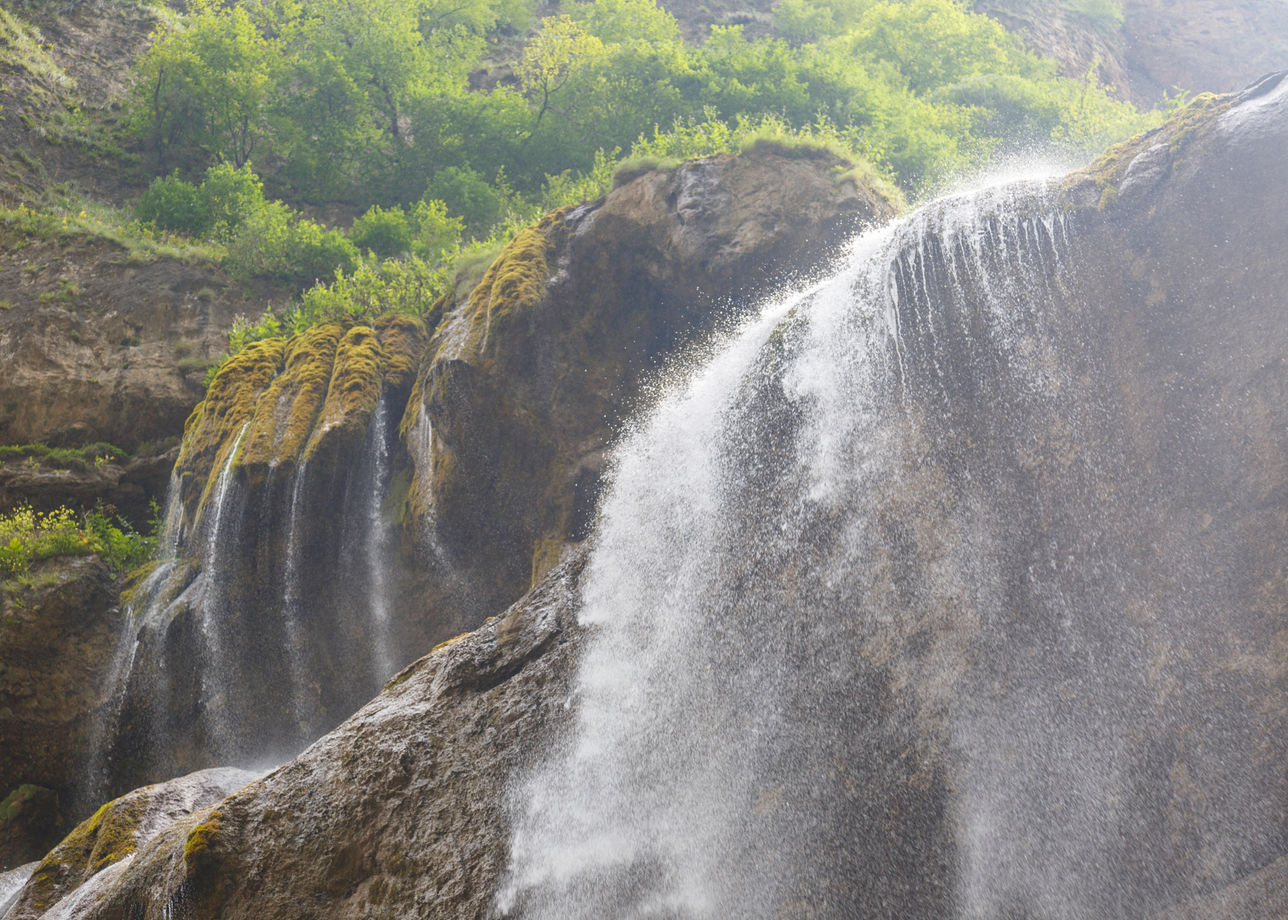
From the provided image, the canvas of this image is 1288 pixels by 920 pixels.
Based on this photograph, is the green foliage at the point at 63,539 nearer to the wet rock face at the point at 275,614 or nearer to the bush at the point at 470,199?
the wet rock face at the point at 275,614

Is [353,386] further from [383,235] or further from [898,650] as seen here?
[383,235]

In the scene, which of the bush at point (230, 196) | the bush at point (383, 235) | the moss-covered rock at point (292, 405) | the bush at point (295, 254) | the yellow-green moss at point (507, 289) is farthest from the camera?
the bush at point (230, 196)

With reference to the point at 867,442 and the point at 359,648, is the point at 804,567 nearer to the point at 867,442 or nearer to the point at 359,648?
the point at 867,442

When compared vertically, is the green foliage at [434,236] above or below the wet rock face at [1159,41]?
above

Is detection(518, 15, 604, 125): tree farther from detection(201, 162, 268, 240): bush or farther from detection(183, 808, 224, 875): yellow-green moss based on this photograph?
detection(183, 808, 224, 875): yellow-green moss

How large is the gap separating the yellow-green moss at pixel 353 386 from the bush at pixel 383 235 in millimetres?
8573

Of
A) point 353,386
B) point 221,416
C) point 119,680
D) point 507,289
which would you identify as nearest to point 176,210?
point 221,416

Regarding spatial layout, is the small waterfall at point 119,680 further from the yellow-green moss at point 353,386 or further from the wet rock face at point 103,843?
the wet rock face at point 103,843

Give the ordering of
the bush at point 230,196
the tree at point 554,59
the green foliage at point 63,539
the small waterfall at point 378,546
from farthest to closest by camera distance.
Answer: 1. the tree at point 554,59
2. the bush at point 230,196
3. the green foliage at point 63,539
4. the small waterfall at point 378,546

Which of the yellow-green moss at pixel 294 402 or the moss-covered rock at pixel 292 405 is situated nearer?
the moss-covered rock at pixel 292 405

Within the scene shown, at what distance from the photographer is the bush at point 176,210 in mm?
23438

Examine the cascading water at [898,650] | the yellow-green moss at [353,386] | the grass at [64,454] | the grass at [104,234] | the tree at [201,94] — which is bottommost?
the cascading water at [898,650]

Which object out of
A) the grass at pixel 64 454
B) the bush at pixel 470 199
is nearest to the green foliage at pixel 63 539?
the grass at pixel 64 454

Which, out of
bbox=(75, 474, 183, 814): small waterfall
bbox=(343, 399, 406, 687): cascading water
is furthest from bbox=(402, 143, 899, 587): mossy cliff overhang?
bbox=(75, 474, 183, 814): small waterfall
